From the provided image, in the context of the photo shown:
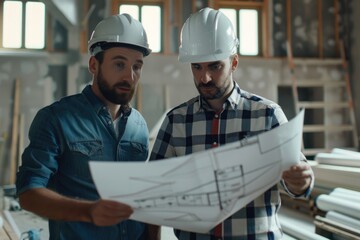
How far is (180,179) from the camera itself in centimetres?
96

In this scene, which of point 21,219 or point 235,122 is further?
point 21,219

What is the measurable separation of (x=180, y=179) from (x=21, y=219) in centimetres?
380

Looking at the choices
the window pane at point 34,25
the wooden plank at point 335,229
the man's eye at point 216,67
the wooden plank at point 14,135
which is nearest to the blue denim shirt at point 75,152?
the man's eye at point 216,67

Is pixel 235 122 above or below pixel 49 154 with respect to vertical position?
above

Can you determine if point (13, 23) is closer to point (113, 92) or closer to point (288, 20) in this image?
point (288, 20)

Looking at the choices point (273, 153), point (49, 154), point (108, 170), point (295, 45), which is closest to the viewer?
point (108, 170)

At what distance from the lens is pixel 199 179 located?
964 millimetres

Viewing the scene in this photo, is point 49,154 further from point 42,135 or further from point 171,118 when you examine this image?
point 171,118

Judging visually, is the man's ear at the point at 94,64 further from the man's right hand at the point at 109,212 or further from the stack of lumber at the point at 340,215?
the stack of lumber at the point at 340,215

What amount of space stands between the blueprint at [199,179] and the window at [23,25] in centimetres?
584

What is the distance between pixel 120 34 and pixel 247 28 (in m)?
5.78

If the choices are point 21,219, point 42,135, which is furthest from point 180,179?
point 21,219

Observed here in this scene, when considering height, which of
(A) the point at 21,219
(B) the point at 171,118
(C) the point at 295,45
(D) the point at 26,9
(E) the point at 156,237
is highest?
(D) the point at 26,9

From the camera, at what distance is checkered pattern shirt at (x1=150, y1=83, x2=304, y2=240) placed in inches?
49.6
